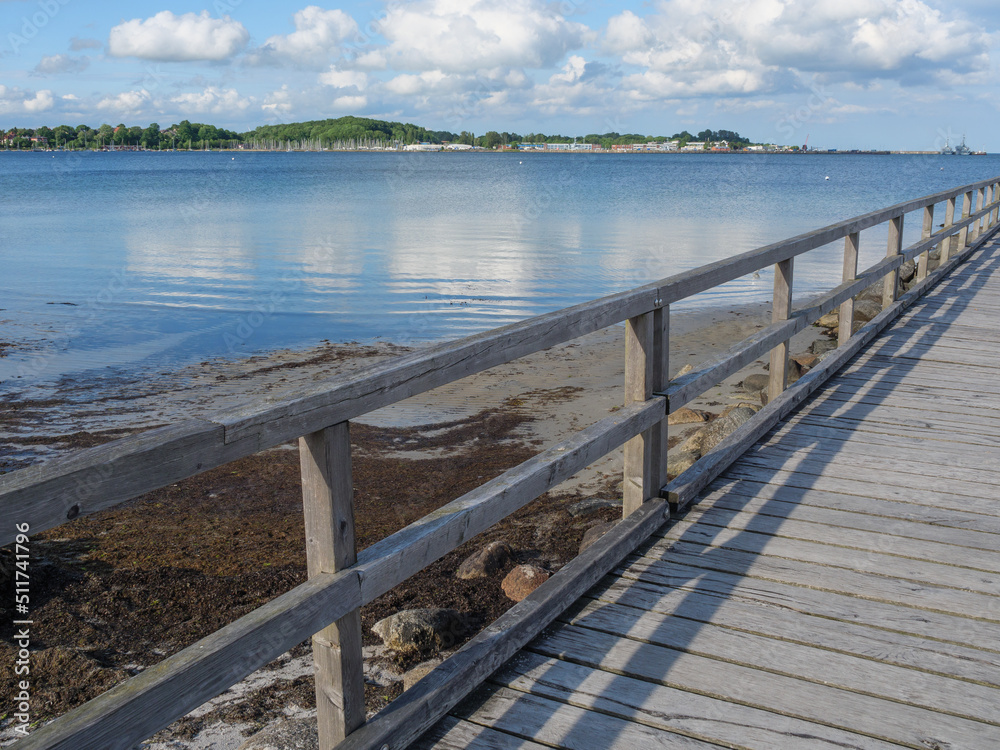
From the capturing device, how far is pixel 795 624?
9.96ft

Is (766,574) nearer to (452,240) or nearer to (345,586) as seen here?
(345,586)

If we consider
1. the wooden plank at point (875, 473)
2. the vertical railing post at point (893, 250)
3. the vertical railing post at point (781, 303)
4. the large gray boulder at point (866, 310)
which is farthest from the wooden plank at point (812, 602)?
the large gray boulder at point (866, 310)

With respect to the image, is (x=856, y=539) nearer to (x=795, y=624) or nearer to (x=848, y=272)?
(x=795, y=624)

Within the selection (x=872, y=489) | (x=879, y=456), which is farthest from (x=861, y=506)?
(x=879, y=456)

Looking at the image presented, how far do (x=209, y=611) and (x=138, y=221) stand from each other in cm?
3821

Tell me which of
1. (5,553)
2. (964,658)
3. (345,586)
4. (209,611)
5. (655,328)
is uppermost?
(655,328)

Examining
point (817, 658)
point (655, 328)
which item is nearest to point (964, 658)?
point (817, 658)

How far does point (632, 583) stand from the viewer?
337cm

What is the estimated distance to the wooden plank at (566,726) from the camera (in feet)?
7.86

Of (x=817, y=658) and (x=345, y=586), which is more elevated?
(x=345, y=586)

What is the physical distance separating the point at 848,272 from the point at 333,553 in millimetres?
5755

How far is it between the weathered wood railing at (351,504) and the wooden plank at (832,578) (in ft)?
0.67

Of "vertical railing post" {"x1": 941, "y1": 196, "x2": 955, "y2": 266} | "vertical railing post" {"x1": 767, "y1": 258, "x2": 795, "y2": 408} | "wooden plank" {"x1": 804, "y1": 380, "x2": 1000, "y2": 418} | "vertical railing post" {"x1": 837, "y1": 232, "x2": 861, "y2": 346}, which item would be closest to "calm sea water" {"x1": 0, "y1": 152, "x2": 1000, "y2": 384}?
"vertical railing post" {"x1": 941, "y1": 196, "x2": 955, "y2": 266}

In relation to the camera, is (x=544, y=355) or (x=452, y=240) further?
(x=452, y=240)
